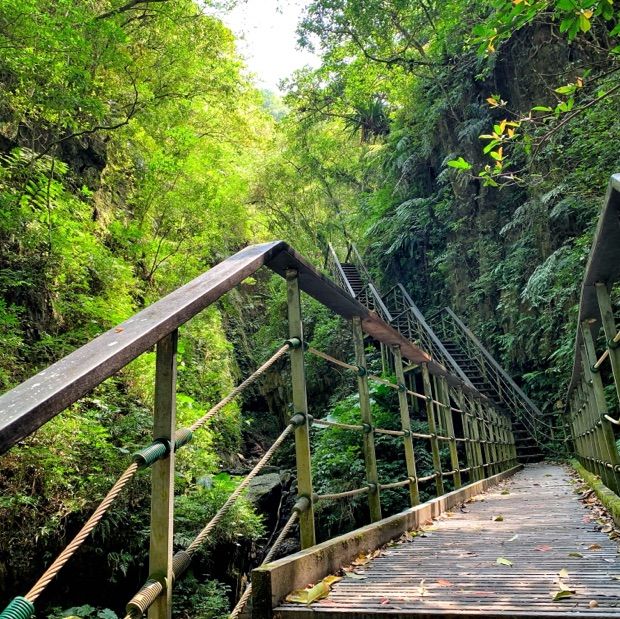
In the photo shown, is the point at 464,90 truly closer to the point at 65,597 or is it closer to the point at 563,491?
the point at 563,491

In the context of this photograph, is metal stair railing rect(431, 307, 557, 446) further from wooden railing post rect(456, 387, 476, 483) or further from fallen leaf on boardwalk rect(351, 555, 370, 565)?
fallen leaf on boardwalk rect(351, 555, 370, 565)

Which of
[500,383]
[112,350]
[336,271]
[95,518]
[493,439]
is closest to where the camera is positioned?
[95,518]

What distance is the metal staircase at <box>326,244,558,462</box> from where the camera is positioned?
39.0 ft

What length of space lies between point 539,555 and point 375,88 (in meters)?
16.0

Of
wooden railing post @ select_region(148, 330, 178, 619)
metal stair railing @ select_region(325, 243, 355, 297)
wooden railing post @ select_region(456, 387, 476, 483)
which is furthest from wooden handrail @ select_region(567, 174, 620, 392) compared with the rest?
metal stair railing @ select_region(325, 243, 355, 297)

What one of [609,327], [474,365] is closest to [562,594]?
[609,327]

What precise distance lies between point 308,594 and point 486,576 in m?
0.71

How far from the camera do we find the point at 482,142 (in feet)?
45.8

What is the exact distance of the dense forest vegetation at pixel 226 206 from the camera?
5.24 meters

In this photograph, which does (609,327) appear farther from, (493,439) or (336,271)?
(336,271)

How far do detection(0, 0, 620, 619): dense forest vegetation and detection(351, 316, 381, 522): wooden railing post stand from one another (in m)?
1.71

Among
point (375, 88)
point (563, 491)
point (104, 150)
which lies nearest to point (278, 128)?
Answer: point (375, 88)

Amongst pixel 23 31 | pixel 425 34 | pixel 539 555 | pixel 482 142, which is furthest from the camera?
pixel 425 34

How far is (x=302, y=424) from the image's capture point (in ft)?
6.61
